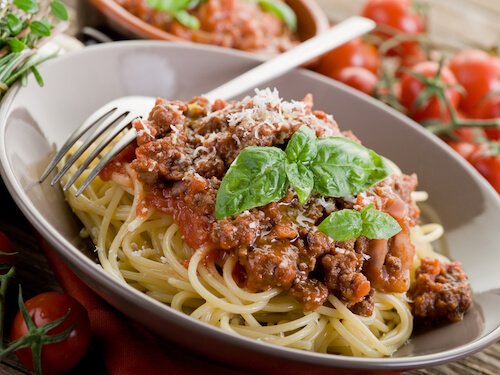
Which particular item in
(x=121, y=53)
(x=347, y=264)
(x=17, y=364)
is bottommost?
(x=17, y=364)

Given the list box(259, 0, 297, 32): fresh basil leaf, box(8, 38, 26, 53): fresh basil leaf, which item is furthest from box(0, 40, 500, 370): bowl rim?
box(259, 0, 297, 32): fresh basil leaf

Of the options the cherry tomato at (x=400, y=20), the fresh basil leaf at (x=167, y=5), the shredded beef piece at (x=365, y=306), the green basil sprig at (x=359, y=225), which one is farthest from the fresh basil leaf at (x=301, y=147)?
the cherry tomato at (x=400, y=20)

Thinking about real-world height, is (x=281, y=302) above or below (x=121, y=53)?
below

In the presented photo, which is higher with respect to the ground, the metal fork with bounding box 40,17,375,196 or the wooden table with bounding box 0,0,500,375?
the metal fork with bounding box 40,17,375,196

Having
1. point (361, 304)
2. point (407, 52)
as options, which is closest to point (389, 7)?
point (407, 52)

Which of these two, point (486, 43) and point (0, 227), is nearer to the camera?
point (0, 227)

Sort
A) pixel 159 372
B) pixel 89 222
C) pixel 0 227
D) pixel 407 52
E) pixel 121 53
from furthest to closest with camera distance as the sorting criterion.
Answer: pixel 407 52 → pixel 121 53 → pixel 0 227 → pixel 89 222 → pixel 159 372

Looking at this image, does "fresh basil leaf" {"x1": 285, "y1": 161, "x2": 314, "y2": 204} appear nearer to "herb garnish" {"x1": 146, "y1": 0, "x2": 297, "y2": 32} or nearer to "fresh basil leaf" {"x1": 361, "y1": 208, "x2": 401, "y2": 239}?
"fresh basil leaf" {"x1": 361, "y1": 208, "x2": 401, "y2": 239}

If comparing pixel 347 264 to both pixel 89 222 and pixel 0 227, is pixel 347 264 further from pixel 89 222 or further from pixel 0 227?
pixel 0 227
